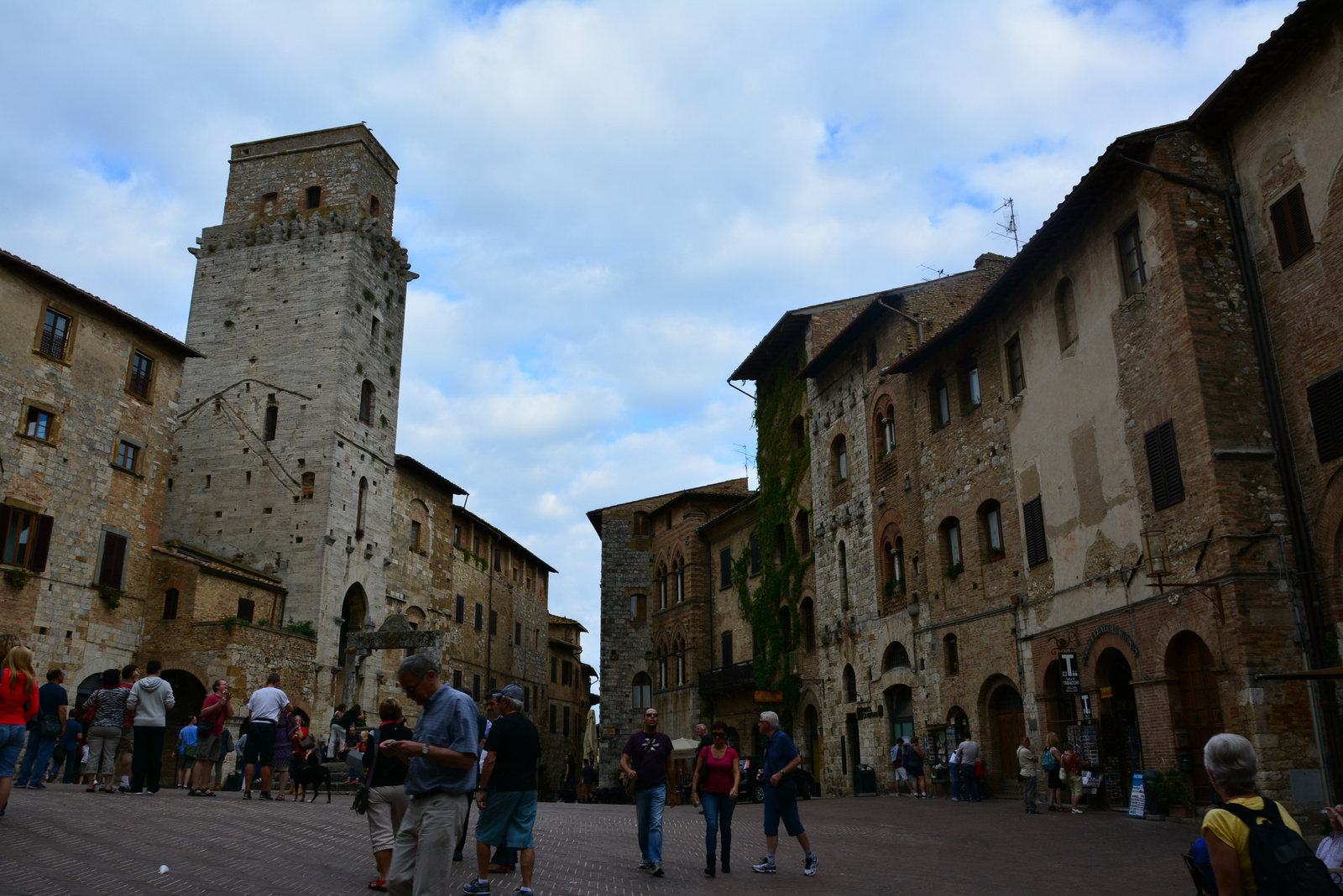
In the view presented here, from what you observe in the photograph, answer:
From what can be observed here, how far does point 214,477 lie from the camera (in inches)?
1323

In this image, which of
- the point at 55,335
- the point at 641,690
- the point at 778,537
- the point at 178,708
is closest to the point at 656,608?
the point at 641,690

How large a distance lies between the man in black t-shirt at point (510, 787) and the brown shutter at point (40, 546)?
19733 mm

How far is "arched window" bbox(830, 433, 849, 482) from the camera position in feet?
99.7

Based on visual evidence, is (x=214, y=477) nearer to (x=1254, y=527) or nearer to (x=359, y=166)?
(x=359, y=166)

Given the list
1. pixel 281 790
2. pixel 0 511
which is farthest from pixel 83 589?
pixel 281 790

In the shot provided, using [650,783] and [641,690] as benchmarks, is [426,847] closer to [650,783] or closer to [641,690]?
[650,783]

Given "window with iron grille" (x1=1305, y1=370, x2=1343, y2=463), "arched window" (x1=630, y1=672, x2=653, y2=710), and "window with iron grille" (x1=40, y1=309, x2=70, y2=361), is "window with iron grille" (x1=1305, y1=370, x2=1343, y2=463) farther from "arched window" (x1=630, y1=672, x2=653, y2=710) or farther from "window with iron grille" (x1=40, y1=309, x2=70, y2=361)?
"arched window" (x1=630, y1=672, x2=653, y2=710)

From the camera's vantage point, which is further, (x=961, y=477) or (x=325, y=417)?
(x=325, y=417)

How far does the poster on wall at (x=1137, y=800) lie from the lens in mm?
15914

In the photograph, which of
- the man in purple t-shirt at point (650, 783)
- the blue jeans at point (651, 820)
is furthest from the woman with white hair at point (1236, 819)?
the blue jeans at point (651, 820)

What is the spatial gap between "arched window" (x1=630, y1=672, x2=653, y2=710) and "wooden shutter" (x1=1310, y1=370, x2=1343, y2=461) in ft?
105

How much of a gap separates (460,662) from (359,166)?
68.2 feet

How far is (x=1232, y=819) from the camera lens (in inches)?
165

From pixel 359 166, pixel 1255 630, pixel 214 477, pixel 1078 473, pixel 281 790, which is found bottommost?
pixel 281 790
